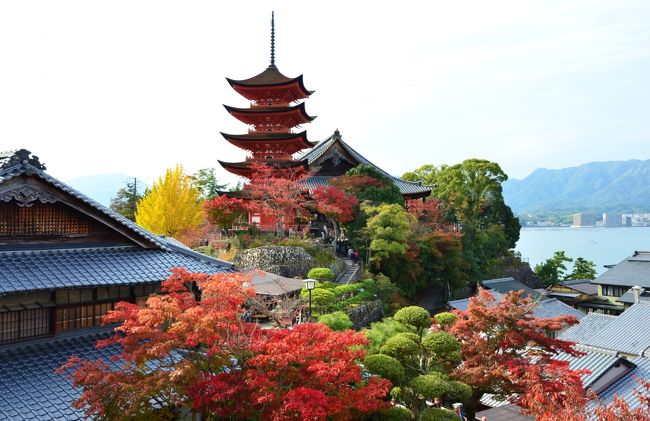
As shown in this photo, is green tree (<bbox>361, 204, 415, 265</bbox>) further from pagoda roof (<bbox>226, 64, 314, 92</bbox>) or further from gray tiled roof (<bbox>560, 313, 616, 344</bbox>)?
pagoda roof (<bbox>226, 64, 314, 92</bbox>)

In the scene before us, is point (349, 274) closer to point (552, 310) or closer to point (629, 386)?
point (552, 310)

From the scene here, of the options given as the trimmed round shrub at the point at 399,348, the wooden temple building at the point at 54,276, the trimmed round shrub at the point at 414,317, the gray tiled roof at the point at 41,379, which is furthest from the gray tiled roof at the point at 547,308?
the gray tiled roof at the point at 41,379

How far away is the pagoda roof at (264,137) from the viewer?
3519 cm

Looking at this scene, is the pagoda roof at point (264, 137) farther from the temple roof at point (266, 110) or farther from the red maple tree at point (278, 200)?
the red maple tree at point (278, 200)

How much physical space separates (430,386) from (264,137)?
26.6m

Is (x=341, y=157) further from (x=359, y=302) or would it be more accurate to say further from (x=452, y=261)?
(x=359, y=302)

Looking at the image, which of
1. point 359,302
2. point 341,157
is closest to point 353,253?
point 359,302

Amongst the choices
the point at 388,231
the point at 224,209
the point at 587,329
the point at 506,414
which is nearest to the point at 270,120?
the point at 224,209

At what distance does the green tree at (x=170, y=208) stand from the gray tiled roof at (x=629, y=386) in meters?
26.3

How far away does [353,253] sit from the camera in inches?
1211

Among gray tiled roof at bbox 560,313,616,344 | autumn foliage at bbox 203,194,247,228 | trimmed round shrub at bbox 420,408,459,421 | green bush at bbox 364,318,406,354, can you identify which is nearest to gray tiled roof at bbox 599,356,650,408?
gray tiled roof at bbox 560,313,616,344

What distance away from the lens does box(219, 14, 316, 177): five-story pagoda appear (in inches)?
1403

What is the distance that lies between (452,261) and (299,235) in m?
10.5

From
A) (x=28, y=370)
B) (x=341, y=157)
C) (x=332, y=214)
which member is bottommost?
(x=28, y=370)
